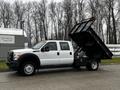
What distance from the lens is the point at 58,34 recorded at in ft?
178

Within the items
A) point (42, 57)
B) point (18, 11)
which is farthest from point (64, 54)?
point (18, 11)

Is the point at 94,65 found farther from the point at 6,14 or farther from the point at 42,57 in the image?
the point at 6,14

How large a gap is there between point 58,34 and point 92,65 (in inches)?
1644

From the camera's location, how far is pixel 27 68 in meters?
10.3

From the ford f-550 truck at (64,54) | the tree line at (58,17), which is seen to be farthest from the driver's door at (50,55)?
the tree line at (58,17)

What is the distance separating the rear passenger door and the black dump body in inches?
54.2

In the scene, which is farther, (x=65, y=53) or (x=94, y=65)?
(x=94, y=65)

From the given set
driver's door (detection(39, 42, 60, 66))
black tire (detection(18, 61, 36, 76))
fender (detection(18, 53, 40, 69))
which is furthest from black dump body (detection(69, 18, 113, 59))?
black tire (detection(18, 61, 36, 76))

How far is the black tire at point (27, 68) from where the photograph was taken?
10.2 m

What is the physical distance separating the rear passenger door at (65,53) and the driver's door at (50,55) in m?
0.33

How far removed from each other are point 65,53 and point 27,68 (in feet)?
8.19

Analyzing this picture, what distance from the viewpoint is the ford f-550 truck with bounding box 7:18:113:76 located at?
10188mm

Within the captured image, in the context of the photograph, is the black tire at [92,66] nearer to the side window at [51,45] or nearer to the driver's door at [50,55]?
the driver's door at [50,55]

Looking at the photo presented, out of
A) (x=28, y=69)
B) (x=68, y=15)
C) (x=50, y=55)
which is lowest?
(x=28, y=69)
